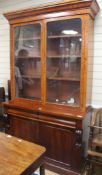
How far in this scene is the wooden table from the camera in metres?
1.44

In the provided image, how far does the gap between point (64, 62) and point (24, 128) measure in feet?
3.67

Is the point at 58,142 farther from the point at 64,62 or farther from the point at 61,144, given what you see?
the point at 64,62

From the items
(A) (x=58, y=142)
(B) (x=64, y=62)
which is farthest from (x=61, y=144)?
(B) (x=64, y=62)

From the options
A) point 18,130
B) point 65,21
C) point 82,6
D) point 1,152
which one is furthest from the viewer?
point 18,130

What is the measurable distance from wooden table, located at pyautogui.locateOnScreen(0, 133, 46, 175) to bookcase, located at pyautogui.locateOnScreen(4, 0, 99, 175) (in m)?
0.66

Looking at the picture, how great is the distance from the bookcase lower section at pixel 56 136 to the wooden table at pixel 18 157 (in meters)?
0.65

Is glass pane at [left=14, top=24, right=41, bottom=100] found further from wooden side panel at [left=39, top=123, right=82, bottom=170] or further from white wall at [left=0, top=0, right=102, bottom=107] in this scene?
white wall at [left=0, top=0, right=102, bottom=107]

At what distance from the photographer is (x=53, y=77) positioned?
2619 millimetres

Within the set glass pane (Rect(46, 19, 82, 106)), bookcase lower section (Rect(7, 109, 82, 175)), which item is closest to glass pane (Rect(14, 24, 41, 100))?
glass pane (Rect(46, 19, 82, 106))

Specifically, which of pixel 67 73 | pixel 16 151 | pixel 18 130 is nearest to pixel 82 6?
pixel 67 73

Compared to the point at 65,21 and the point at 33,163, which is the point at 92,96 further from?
the point at 33,163

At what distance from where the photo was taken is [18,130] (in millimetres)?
2781

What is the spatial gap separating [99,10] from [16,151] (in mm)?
2041

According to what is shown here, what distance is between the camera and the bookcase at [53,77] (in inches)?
88.7
